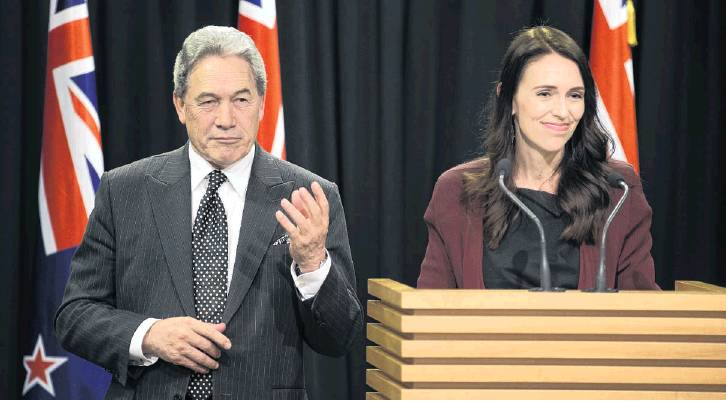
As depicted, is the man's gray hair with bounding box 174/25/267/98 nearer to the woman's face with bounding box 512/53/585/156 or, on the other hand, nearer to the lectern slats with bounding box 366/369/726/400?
the woman's face with bounding box 512/53/585/156

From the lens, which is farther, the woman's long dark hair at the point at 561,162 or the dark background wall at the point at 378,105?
the dark background wall at the point at 378,105

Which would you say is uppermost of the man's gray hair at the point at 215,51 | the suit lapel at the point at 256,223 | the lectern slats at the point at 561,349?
the man's gray hair at the point at 215,51

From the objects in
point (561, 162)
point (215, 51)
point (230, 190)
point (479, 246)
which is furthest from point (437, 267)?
point (215, 51)

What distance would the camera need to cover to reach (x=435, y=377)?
184cm

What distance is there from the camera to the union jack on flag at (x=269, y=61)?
4.24 m

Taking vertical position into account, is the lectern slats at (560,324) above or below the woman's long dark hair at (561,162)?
below

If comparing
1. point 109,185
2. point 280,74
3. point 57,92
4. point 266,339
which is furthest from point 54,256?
point 266,339

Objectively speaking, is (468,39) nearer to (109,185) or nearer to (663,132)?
(663,132)

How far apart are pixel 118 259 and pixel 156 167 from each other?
251mm

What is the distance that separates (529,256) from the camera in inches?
99.8

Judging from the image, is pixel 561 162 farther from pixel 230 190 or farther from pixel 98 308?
pixel 98 308

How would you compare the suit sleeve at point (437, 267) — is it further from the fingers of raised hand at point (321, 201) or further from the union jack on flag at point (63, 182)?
the union jack on flag at point (63, 182)

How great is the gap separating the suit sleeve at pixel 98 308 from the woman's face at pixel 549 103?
1.02m

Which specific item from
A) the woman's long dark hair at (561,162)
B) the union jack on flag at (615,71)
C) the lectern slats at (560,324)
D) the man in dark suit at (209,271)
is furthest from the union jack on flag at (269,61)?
the lectern slats at (560,324)
